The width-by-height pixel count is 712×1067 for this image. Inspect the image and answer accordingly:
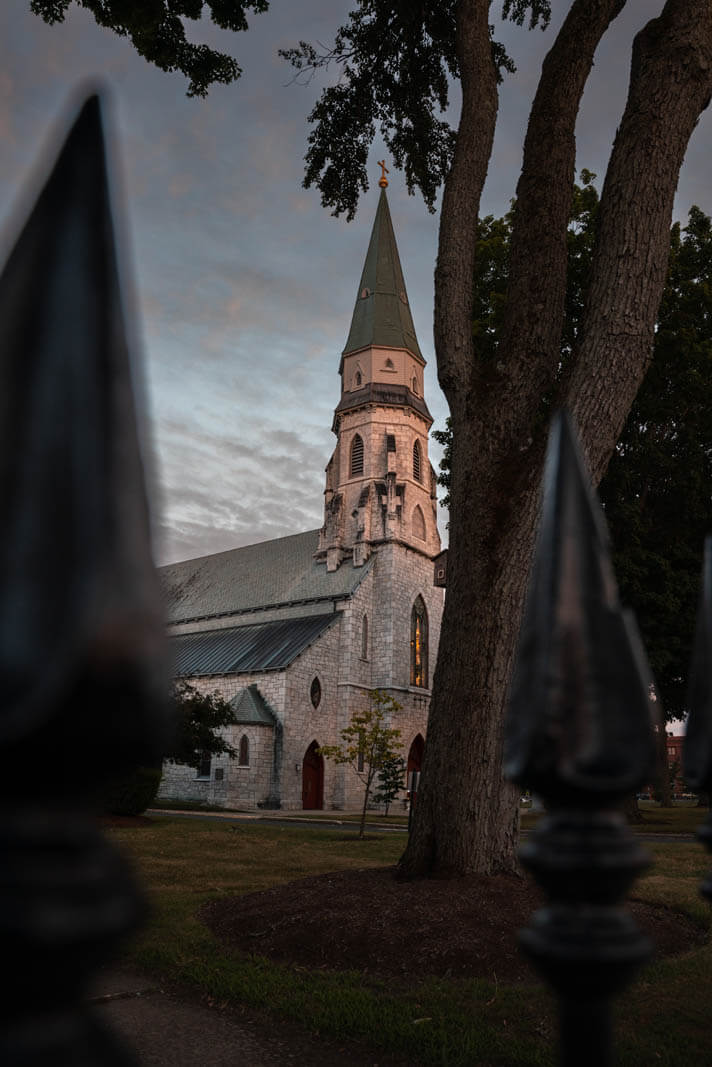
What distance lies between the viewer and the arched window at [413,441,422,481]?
4441 cm

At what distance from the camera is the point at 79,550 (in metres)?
0.60

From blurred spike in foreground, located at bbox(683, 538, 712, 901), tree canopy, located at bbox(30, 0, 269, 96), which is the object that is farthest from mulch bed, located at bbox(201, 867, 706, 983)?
tree canopy, located at bbox(30, 0, 269, 96)

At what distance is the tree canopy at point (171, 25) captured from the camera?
25.0 feet

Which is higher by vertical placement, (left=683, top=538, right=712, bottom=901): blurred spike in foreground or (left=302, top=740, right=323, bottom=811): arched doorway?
(left=683, top=538, right=712, bottom=901): blurred spike in foreground

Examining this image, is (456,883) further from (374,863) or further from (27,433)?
(27,433)

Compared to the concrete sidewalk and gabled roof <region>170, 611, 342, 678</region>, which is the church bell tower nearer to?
gabled roof <region>170, 611, 342, 678</region>

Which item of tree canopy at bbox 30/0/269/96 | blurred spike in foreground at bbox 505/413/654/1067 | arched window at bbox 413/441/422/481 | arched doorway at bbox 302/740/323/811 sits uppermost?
arched window at bbox 413/441/422/481

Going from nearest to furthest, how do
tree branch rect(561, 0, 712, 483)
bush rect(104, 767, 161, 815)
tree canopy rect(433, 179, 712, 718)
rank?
tree branch rect(561, 0, 712, 483) → bush rect(104, 767, 161, 815) → tree canopy rect(433, 179, 712, 718)

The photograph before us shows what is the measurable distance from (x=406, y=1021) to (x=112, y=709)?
437 cm

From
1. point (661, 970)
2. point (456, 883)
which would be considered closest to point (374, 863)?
point (456, 883)

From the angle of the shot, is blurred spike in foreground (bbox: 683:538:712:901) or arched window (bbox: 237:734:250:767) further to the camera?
arched window (bbox: 237:734:250:767)

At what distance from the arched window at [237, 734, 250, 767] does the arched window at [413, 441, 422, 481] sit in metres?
18.1

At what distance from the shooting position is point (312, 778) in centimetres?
3631

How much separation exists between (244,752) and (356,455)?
18240mm
